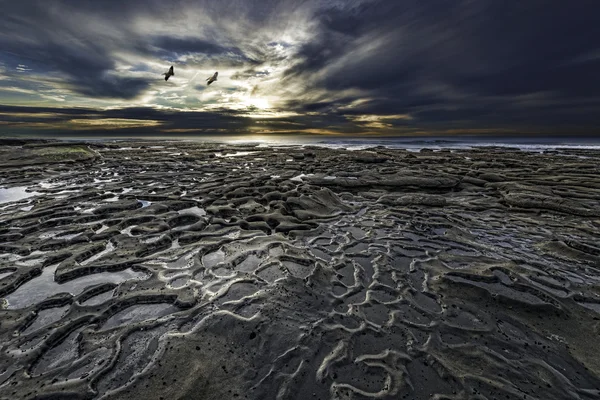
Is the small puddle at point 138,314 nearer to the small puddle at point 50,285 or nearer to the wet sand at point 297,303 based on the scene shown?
the wet sand at point 297,303

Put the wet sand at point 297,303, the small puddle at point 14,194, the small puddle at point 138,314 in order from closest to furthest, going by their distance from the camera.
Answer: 1. the wet sand at point 297,303
2. the small puddle at point 138,314
3. the small puddle at point 14,194

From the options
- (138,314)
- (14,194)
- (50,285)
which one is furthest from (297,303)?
(14,194)

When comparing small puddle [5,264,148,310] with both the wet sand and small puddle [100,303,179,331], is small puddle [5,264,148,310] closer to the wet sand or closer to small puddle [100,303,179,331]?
the wet sand

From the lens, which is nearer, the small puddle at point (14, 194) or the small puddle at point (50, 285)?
the small puddle at point (50, 285)

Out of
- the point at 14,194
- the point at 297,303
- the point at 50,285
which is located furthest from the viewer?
the point at 14,194

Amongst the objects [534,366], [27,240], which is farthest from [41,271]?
[534,366]

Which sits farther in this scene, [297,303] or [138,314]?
[297,303]

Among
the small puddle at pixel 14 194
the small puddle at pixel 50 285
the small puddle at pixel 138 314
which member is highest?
the small puddle at pixel 138 314

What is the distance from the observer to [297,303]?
5629mm

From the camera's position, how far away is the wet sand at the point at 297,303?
12.6 feet

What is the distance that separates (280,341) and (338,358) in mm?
1050

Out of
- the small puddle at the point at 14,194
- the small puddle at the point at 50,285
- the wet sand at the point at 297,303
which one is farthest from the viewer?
the small puddle at the point at 14,194

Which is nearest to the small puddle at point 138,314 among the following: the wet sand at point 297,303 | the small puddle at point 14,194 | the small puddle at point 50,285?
the wet sand at point 297,303

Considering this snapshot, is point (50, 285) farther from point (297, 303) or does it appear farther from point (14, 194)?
point (14, 194)
